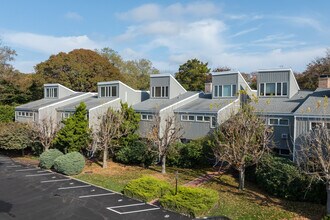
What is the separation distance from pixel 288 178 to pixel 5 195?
1862cm

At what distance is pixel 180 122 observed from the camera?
108 ft

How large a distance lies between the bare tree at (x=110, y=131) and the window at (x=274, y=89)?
45.4ft

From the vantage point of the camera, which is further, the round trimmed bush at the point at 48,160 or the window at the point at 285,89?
the window at the point at 285,89

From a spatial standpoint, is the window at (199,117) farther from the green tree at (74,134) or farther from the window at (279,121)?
the green tree at (74,134)

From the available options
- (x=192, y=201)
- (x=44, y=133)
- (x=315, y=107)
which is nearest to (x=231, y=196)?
(x=192, y=201)

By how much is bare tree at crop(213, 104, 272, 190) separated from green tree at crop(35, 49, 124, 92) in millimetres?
35050

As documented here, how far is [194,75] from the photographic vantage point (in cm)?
6059

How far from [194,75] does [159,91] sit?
23035mm

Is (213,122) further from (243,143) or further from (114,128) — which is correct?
(114,128)

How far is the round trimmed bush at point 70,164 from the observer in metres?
27.5

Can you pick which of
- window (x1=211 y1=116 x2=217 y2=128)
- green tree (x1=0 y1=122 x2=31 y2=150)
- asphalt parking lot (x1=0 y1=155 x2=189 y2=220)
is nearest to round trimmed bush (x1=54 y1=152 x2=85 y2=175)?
asphalt parking lot (x1=0 y1=155 x2=189 y2=220)

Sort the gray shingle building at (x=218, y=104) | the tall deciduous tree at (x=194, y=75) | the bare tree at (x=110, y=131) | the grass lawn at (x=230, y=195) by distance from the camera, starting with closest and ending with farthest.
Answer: the grass lawn at (x=230, y=195)
the gray shingle building at (x=218, y=104)
the bare tree at (x=110, y=131)
the tall deciduous tree at (x=194, y=75)

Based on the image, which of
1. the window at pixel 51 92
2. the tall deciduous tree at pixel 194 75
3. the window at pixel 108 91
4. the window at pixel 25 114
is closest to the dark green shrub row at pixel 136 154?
the window at pixel 108 91

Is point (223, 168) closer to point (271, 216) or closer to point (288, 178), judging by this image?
point (288, 178)
